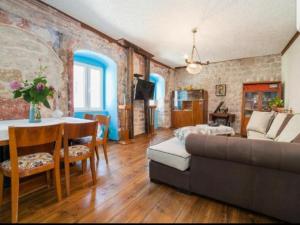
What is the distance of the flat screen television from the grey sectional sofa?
129 inches

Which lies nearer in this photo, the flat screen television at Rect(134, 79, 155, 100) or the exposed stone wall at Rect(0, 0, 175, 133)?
the exposed stone wall at Rect(0, 0, 175, 133)

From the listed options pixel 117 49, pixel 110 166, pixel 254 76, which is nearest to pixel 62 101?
pixel 110 166

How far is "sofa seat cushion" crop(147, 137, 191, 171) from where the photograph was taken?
6.04ft

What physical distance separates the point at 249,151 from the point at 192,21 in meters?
2.75

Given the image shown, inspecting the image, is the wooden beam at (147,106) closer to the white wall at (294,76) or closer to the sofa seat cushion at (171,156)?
the sofa seat cushion at (171,156)

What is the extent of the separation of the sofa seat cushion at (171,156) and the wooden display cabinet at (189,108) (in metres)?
4.39

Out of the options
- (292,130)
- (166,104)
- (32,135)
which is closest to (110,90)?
(32,135)

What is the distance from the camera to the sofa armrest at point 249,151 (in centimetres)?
130

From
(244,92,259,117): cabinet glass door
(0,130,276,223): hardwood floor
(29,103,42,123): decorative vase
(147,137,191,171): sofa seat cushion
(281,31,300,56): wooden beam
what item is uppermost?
(281,31,300,56): wooden beam

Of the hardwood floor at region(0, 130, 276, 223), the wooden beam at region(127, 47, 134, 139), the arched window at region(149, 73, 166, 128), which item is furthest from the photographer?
the arched window at region(149, 73, 166, 128)

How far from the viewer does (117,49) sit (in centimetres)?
425

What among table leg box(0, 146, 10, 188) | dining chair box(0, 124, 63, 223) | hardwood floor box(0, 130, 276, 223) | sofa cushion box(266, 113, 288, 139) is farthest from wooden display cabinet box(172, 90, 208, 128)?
table leg box(0, 146, 10, 188)

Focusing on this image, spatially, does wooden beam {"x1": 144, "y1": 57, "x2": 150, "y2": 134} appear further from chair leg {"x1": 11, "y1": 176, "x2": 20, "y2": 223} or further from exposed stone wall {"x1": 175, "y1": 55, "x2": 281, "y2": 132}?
chair leg {"x1": 11, "y1": 176, "x2": 20, "y2": 223}

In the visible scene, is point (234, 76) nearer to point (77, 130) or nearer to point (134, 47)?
point (134, 47)
